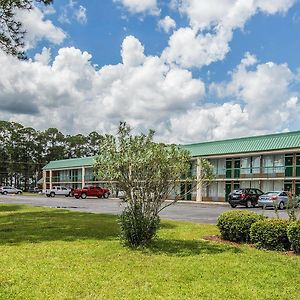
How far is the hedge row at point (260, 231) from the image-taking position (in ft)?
34.0

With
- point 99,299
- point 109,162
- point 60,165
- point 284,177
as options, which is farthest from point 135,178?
point 60,165

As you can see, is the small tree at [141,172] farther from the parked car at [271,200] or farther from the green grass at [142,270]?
the parked car at [271,200]

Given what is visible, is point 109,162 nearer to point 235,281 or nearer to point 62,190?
point 235,281

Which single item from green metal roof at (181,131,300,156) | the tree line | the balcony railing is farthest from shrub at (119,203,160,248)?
the tree line

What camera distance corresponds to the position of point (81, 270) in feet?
27.1

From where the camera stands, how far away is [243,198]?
35.0 meters

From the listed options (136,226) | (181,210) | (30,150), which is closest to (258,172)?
(181,210)

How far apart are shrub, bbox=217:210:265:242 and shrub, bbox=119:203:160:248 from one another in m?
2.36

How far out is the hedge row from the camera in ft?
34.0

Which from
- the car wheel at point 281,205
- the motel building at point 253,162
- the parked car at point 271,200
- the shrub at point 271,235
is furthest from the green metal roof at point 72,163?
the shrub at point 271,235

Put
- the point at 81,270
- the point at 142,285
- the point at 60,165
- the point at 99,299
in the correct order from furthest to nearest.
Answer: the point at 60,165
the point at 81,270
the point at 142,285
the point at 99,299

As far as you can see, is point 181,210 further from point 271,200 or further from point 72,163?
point 72,163

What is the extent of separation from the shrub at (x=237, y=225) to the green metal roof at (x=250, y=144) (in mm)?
22429

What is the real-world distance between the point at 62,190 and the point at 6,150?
41.8m
